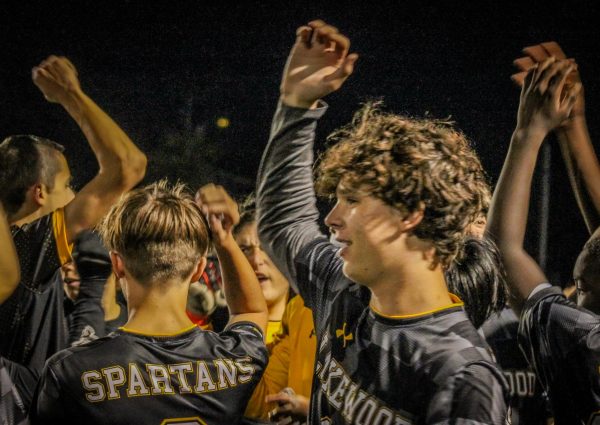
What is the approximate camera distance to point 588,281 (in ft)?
6.35

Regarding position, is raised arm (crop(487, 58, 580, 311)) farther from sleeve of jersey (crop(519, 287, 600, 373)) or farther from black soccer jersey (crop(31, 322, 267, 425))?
black soccer jersey (crop(31, 322, 267, 425))

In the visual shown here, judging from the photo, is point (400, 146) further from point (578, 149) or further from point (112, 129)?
point (112, 129)

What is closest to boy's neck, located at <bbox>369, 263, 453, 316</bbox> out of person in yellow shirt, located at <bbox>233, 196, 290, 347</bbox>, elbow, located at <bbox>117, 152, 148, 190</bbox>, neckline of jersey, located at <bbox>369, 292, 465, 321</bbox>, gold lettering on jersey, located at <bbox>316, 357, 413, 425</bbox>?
neckline of jersey, located at <bbox>369, 292, 465, 321</bbox>

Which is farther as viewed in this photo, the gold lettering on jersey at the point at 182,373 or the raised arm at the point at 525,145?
the raised arm at the point at 525,145

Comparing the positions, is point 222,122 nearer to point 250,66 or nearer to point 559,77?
point 250,66

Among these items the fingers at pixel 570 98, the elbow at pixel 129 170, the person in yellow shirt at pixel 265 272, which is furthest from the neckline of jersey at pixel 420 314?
the person in yellow shirt at pixel 265 272

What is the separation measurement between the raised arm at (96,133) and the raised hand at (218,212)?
0.40 meters

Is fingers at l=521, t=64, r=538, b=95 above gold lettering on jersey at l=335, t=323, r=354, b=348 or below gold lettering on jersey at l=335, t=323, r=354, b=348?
above

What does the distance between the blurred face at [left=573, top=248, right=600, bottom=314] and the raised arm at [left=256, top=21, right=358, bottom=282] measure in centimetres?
99

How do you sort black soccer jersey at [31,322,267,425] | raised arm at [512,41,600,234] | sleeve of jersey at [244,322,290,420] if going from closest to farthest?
black soccer jersey at [31,322,267,425] → raised arm at [512,41,600,234] → sleeve of jersey at [244,322,290,420]

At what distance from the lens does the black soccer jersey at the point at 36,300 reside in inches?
78.7

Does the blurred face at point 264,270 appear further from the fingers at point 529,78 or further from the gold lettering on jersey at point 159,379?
the fingers at point 529,78

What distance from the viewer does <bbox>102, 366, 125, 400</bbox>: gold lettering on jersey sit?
4.60 feet

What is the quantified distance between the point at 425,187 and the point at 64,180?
146 centimetres
